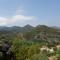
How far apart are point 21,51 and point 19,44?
4.62 m

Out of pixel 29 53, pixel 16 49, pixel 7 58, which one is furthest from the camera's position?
pixel 7 58

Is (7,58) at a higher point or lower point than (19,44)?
lower

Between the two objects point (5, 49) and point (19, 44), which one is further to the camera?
point (5, 49)

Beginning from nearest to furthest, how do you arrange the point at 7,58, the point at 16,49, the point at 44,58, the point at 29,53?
the point at 44,58 < the point at 29,53 < the point at 16,49 < the point at 7,58

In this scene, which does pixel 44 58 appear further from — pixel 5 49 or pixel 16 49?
pixel 5 49

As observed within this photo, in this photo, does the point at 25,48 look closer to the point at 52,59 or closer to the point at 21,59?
the point at 21,59

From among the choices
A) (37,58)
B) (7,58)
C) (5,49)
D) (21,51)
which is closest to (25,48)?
(21,51)

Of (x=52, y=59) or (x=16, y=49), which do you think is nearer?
(x=52, y=59)

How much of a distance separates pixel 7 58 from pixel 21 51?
1832 centimetres

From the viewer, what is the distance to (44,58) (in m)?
34.0

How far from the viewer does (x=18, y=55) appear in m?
47.0

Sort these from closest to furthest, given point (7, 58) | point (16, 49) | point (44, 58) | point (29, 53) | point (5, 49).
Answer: point (44, 58)
point (29, 53)
point (16, 49)
point (7, 58)
point (5, 49)

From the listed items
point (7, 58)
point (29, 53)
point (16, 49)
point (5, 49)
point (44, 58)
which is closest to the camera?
point (44, 58)

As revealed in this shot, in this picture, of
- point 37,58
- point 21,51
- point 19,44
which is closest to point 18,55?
point 21,51
